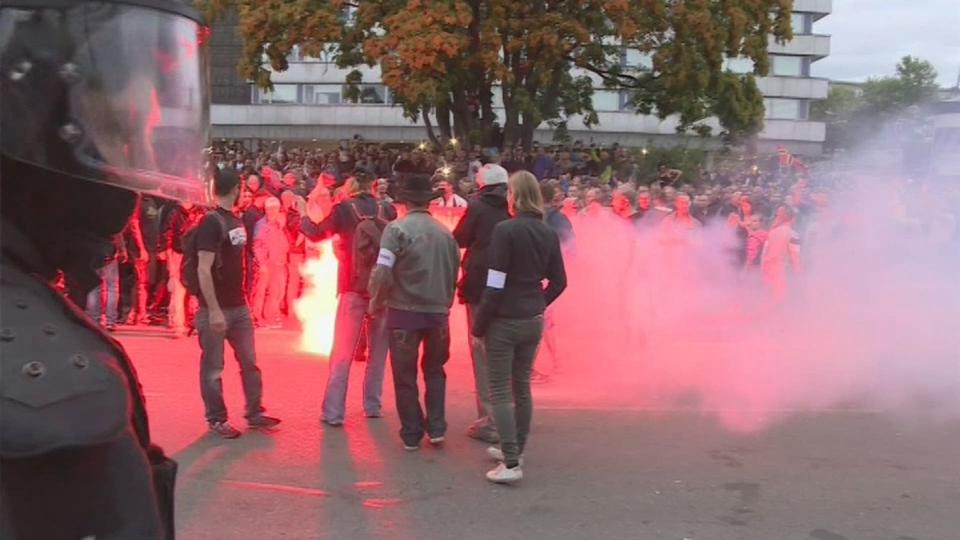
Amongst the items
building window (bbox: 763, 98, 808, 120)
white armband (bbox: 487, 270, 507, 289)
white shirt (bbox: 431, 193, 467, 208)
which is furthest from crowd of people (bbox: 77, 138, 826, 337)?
building window (bbox: 763, 98, 808, 120)

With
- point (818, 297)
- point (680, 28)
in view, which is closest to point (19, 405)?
point (818, 297)

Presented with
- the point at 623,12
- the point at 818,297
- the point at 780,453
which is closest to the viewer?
the point at 780,453

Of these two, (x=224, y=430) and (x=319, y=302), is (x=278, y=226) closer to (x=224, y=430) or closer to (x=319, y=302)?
(x=319, y=302)

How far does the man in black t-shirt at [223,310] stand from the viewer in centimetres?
536

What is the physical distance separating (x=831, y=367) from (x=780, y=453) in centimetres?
309

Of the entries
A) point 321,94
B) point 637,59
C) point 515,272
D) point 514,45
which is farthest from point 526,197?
point 321,94

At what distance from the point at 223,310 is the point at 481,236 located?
176 centimetres

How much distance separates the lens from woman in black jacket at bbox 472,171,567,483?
4.89m

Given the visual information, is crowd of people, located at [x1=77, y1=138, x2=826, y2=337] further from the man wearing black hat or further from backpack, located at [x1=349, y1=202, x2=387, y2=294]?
the man wearing black hat

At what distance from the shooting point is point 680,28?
720 inches

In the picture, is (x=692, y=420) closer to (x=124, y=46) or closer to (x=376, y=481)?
(x=376, y=481)

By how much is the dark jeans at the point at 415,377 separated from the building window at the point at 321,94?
131ft

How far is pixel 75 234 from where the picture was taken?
1347 millimetres

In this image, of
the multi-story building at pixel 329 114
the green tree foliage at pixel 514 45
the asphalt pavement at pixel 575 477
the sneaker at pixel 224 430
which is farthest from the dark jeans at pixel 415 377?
the multi-story building at pixel 329 114
